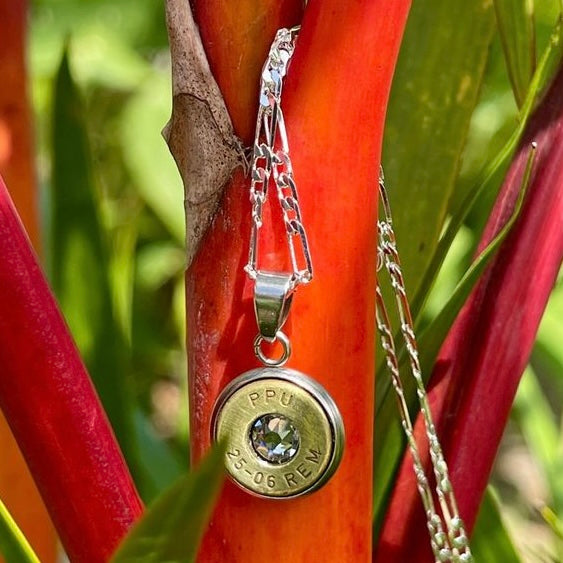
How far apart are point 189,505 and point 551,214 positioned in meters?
0.23

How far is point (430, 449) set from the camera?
15.7 inches

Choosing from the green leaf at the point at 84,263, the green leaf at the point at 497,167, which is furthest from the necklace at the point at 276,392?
the green leaf at the point at 84,263

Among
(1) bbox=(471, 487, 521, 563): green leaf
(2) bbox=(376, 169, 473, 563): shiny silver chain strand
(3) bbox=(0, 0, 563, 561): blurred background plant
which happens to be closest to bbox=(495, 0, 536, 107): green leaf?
(3) bbox=(0, 0, 563, 561): blurred background plant

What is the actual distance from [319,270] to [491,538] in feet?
0.90

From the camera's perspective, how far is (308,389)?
1.11 feet

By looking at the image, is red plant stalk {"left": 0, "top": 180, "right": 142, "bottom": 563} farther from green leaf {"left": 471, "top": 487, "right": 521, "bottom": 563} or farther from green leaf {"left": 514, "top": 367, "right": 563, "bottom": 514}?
green leaf {"left": 514, "top": 367, "right": 563, "bottom": 514}

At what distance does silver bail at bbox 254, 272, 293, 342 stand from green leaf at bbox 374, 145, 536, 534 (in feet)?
0.34

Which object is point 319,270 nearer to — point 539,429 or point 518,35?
point 518,35

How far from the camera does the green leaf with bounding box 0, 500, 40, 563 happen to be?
1.17 ft

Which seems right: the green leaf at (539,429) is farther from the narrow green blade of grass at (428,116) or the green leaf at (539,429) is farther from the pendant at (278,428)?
the pendant at (278,428)

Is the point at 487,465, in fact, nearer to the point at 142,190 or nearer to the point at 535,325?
the point at 535,325

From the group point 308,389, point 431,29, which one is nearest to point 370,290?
point 308,389

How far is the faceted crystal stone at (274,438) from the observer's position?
35 centimetres

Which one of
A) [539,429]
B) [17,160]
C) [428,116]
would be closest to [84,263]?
[17,160]
